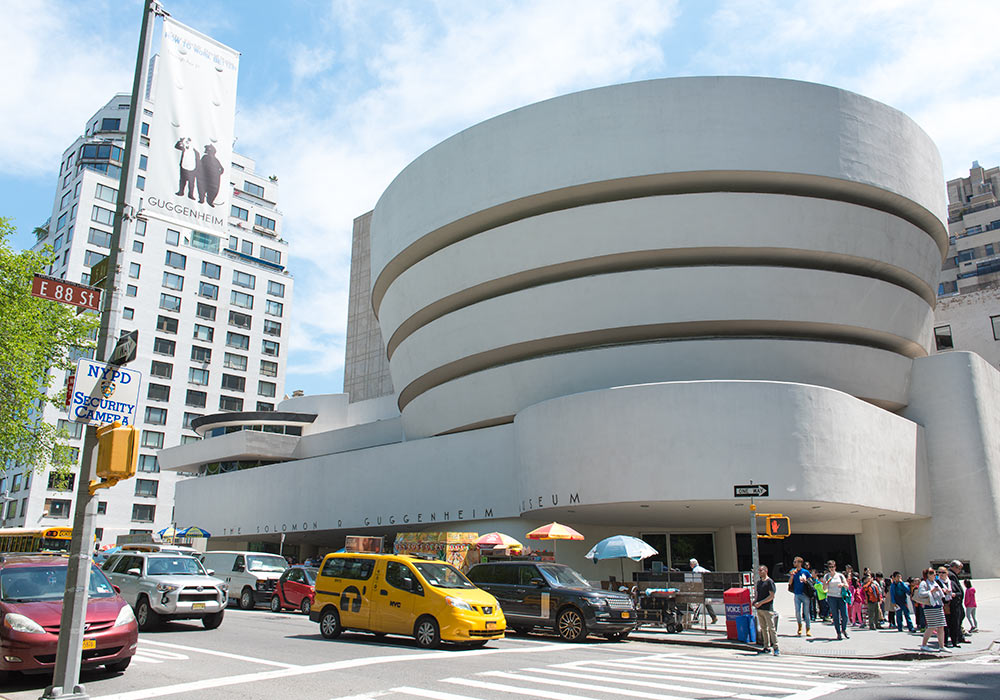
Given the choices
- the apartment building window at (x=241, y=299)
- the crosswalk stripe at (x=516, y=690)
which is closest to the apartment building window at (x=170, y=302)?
the apartment building window at (x=241, y=299)

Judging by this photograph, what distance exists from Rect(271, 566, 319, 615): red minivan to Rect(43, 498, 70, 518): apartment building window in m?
47.6

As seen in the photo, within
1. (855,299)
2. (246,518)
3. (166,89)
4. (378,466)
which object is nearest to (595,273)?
(855,299)

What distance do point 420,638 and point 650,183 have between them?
22.5 meters

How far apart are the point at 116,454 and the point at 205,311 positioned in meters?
71.4

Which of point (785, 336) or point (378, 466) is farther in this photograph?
point (378, 466)

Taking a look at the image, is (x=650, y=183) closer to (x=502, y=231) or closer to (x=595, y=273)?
(x=595, y=273)

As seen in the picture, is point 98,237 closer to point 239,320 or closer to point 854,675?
point 239,320

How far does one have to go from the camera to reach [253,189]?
279 ft

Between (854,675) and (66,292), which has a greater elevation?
→ (66,292)

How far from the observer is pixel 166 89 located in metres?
10.2

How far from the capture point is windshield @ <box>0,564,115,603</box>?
1115 centimetres

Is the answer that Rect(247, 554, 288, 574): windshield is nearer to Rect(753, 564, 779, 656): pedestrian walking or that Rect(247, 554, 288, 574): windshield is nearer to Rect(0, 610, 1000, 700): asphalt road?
Rect(0, 610, 1000, 700): asphalt road

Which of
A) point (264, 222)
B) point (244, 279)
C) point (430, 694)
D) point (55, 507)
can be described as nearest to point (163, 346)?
point (244, 279)

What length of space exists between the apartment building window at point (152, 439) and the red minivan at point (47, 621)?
198 ft
